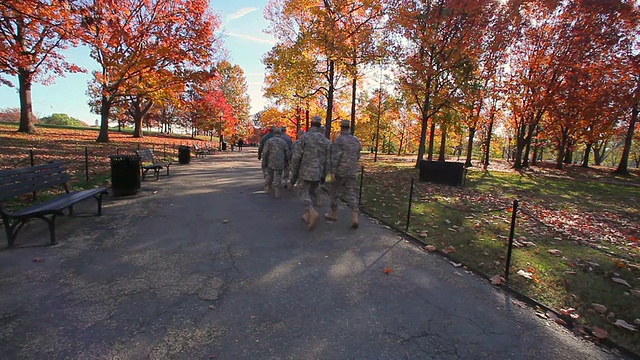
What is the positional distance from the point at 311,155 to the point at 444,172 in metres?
8.69

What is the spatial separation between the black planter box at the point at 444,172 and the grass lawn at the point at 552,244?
5.87 feet

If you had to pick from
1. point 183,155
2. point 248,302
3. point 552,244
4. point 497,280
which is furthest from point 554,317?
point 183,155

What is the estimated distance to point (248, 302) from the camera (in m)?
3.24

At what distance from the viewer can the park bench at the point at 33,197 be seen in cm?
429

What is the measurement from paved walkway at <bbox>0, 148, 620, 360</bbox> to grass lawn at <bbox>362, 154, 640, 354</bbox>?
0.55 meters

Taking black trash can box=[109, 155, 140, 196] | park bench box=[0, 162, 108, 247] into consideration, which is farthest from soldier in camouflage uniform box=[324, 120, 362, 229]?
black trash can box=[109, 155, 140, 196]

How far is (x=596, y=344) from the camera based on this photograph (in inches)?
116

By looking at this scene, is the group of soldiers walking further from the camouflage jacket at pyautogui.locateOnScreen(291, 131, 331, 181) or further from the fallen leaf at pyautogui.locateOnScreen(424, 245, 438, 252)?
the fallen leaf at pyautogui.locateOnScreen(424, 245, 438, 252)

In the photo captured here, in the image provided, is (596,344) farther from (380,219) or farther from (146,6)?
(146,6)

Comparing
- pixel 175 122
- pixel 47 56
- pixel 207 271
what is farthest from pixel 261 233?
pixel 175 122

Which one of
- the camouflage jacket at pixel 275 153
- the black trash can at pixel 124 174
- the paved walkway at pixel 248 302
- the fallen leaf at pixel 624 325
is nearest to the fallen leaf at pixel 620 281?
the fallen leaf at pixel 624 325

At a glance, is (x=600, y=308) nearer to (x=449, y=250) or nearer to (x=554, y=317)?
(x=554, y=317)

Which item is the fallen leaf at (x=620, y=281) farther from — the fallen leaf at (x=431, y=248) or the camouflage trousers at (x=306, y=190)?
the camouflage trousers at (x=306, y=190)

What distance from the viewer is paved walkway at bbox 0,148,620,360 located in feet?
8.49
